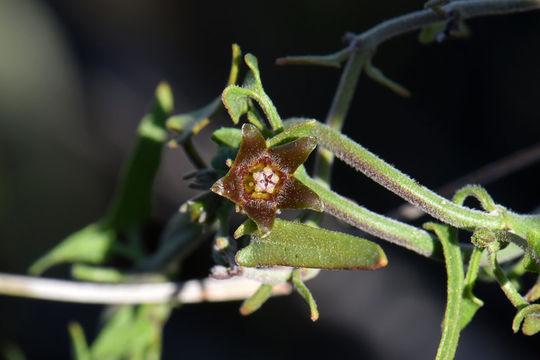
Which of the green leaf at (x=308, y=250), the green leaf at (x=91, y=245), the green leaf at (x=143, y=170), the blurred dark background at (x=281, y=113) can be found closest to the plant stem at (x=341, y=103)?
the green leaf at (x=308, y=250)

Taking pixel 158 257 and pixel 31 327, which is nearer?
pixel 158 257

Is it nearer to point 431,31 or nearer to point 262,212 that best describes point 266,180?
point 262,212

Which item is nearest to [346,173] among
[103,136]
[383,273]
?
[383,273]

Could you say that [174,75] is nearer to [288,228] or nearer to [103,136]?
[103,136]

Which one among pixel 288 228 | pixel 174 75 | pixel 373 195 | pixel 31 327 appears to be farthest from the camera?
pixel 174 75

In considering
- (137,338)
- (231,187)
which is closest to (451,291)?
(231,187)

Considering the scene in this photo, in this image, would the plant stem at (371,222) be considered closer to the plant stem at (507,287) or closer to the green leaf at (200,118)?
the plant stem at (507,287)
